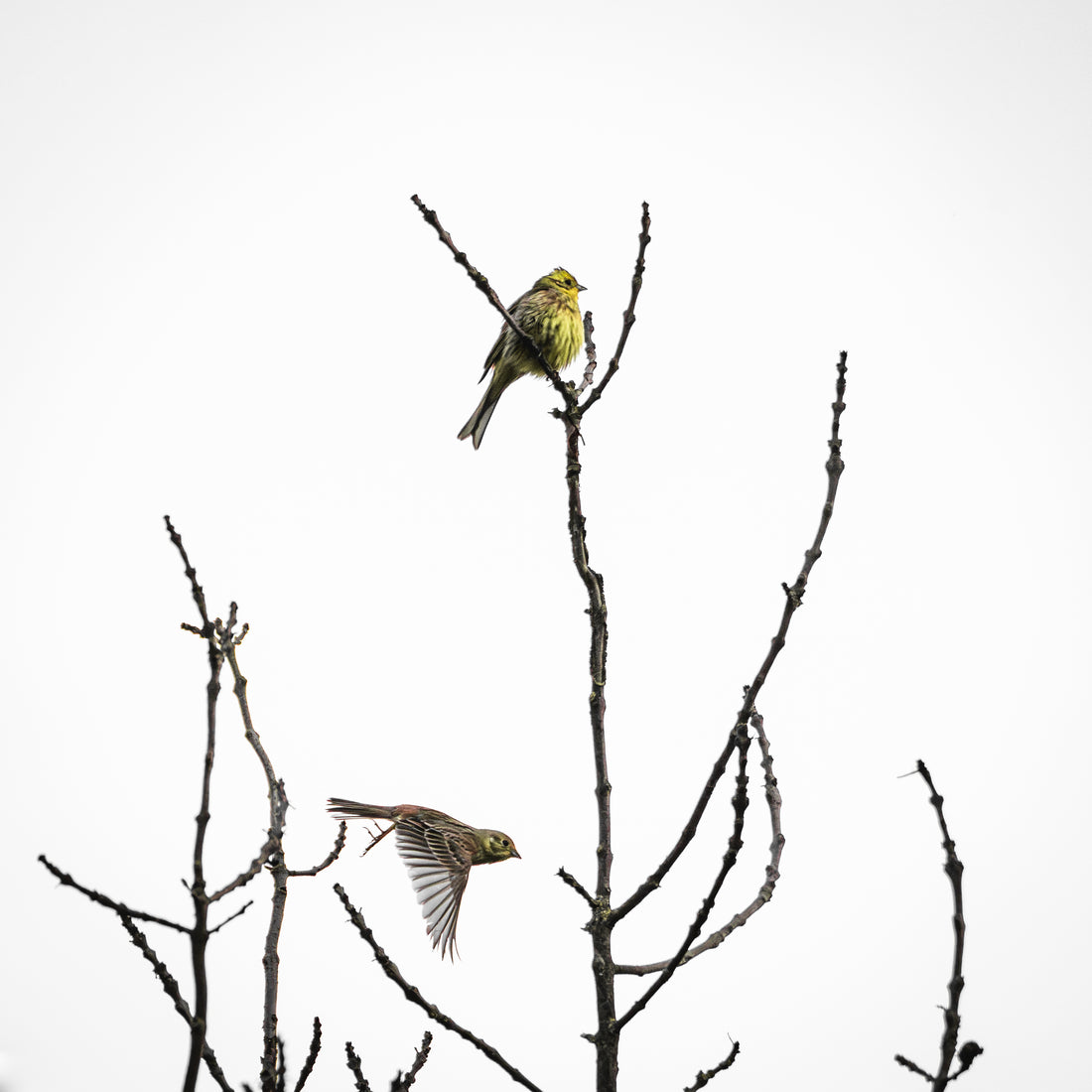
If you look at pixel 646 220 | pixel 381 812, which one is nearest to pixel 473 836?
pixel 381 812

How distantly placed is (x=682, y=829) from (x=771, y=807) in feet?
2.69

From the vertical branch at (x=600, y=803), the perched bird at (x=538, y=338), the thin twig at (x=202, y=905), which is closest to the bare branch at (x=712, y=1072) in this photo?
the vertical branch at (x=600, y=803)

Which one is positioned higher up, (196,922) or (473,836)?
(473,836)

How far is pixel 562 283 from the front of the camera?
10758 mm

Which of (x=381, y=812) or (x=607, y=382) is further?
(x=381, y=812)

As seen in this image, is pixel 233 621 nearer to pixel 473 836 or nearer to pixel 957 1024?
pixel 473 836

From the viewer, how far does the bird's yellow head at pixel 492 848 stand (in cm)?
478

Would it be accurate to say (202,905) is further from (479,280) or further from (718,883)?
(479,280)

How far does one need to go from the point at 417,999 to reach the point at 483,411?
7.88 m

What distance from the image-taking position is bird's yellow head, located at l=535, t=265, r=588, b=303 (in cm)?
1068

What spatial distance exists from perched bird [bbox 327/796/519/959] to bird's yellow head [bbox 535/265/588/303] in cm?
696

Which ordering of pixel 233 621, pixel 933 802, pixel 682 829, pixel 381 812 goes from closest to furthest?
pixel 933 802
pixel 682 829
pixel 233 621
pixel 381 812

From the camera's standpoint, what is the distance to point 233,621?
3.96 m

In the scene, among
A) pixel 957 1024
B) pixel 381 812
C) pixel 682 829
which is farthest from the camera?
pixel 381 812
